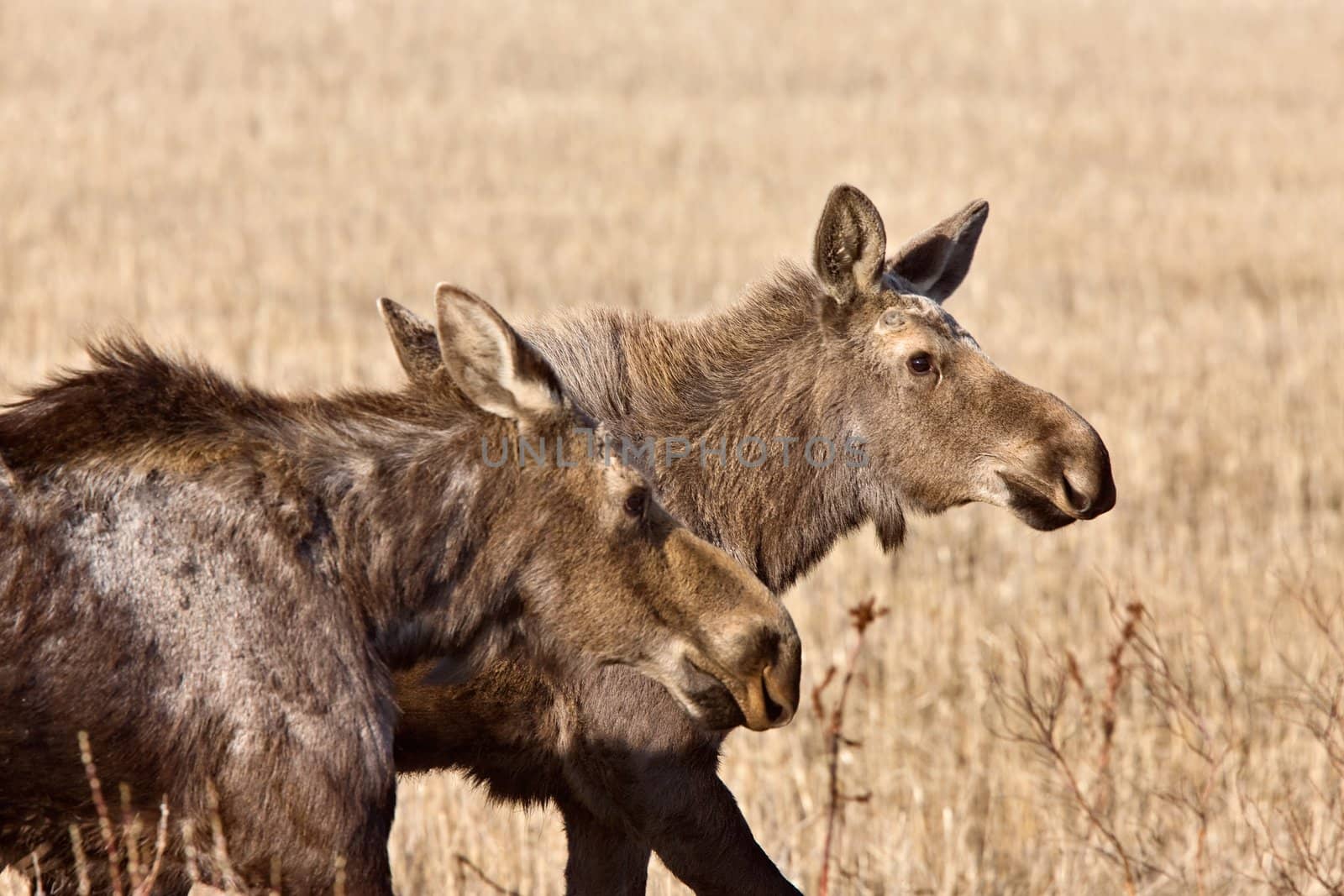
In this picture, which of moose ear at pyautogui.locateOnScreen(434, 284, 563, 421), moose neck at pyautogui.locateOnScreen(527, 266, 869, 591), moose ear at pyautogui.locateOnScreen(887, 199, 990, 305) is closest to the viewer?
moose ear at pyautogui.locateOnScreen(434, 284, 563, 421)

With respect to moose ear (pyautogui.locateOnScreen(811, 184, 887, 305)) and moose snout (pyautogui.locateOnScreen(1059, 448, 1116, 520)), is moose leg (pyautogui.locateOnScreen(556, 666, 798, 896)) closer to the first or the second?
moose snout (pyautogui.locateOnScreen(1059, 448, 1116, 520))

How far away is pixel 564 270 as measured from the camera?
49.8 feet

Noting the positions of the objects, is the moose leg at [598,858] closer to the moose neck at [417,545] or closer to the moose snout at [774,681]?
the moose neck at [417,545]

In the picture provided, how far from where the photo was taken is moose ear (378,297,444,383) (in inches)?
170

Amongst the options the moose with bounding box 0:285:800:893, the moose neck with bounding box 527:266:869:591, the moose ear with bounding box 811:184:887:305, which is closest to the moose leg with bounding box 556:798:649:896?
the moose with bounding box 0:285:800:893

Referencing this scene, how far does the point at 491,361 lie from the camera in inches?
158

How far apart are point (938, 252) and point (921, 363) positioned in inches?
28.6

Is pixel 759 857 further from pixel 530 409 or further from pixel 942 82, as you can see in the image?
pixel 942 82

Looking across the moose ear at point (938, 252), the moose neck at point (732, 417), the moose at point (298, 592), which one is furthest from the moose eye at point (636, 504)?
the moose ear at point (938, 252)

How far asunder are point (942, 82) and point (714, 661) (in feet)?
76.0

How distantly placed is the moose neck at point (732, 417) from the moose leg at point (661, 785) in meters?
0.67

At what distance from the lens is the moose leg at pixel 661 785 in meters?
4.63

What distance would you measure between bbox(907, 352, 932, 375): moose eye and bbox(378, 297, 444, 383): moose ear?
1.69 meters

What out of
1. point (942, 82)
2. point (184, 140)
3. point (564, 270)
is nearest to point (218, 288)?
point (564, 270)
